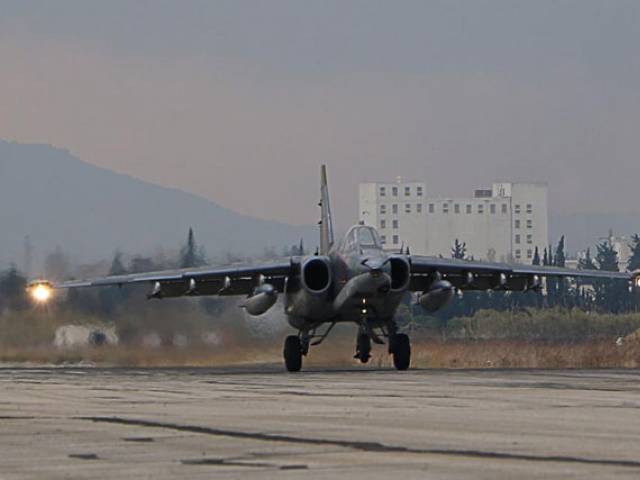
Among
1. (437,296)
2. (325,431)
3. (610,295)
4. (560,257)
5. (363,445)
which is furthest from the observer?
(560,257)

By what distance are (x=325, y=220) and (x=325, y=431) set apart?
25.8 meters

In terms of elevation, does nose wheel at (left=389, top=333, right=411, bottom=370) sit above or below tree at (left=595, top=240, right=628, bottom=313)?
below

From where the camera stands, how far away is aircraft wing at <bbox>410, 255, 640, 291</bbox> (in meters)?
36.5

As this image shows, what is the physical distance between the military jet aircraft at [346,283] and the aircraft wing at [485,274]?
2 centimetres

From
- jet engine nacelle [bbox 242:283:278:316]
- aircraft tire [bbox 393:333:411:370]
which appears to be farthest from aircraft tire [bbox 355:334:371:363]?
jet engine nacelle [bbox 242:283:278:316]

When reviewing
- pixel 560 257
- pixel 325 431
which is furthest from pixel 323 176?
Answer: pixel 560 257

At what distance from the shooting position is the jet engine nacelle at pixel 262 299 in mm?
34344

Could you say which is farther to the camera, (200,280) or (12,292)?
(12,292)

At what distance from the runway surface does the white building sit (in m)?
110

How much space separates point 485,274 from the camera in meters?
38.7

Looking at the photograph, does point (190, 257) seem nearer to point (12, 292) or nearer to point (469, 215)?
point (12, 292)

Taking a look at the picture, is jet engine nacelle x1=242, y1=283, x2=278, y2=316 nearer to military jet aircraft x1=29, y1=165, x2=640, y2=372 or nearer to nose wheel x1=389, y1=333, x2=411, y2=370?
military jet aircraft x1=29, y1=165, x2=640, y2=372

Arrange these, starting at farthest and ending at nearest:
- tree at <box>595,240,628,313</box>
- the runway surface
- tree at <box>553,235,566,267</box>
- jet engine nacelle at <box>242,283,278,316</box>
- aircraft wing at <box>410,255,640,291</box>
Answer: tree at <box>553,235,566,267</box>
tree at <box>595,240,628,313</box>
aircraft wing at <box>410,255,640,291</box>
jet engine nacelle at <box>242,283,278,316</box>
the runway surface

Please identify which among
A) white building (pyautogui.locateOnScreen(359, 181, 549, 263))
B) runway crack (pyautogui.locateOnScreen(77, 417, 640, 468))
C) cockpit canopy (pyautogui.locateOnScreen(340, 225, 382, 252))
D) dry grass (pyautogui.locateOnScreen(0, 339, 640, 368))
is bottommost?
runway crack (pyautogui.locateOnScreen(77, 417, 640, 468))
